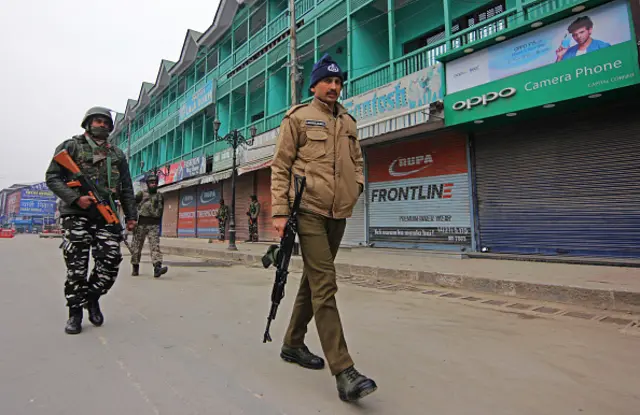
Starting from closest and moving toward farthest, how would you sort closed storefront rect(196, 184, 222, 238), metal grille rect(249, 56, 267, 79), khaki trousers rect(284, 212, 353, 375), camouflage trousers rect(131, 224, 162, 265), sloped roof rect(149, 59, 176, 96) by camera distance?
1. khaki trousers rect(284, 212, 353, 375)
2. camouflage trousers rect(131, 224, 162, 265)
3. metal grille rect(249, 56, 267, 79)
4. closed storefront rect(196, 184, 222, 238)
5. sloped roof rect(149, 59, 176, 96)

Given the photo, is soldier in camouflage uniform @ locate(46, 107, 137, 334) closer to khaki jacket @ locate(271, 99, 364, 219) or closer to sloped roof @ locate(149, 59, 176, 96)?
khaki jacket @ locate(271, 99, 364, 219)

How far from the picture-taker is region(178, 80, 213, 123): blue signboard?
19570 millimetres

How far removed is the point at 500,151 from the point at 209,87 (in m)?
16.1

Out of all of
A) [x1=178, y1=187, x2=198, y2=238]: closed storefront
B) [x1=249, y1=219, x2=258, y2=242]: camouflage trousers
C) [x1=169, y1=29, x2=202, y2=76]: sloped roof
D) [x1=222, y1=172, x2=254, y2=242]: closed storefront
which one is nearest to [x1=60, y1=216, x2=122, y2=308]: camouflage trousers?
[x1=249, y1=219, x2=258, y2=242]: camouflage trousers

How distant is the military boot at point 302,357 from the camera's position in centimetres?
226

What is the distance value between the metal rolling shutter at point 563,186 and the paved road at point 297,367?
4655 mm

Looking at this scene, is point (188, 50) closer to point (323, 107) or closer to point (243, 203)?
point (243, 203)

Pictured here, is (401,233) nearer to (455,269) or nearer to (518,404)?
(455,269)

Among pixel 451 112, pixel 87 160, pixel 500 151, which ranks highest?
pixel 451 112

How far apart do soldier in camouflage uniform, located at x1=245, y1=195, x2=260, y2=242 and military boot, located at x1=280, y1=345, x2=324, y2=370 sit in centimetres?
1335

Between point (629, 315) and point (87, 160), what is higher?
point (87, 160)

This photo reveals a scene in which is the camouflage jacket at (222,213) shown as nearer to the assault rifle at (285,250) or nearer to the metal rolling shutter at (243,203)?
the metal rolling shutter at (243,203)

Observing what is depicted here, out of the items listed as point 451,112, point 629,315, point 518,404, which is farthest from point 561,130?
point 518,404

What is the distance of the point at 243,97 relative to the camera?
19.0 metres
